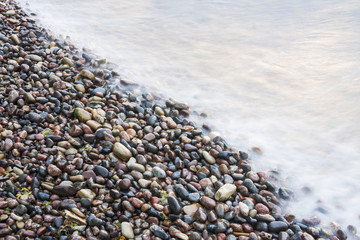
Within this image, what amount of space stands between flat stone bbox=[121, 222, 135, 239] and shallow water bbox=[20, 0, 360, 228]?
1.36 m

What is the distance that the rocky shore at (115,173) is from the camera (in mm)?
2152

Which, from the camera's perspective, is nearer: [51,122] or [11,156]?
[11,156]

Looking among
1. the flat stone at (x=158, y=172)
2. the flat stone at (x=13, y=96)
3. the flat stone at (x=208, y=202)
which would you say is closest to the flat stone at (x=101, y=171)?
the flat stone at (x=158, y=172)

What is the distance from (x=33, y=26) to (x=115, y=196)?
3405mm

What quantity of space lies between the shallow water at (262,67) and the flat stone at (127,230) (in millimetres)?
1357

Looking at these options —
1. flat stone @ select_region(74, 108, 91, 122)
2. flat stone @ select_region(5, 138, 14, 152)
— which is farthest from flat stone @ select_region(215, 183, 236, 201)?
flat stone @ select_region(5, 138, 14, 152)

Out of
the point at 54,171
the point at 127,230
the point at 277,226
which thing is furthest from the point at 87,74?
the point at 277,226

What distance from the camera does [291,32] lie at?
223 inches

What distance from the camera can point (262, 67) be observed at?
4.72 metres

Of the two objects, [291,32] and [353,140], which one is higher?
[291,32]

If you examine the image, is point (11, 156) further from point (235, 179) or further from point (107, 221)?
point (235, 179)

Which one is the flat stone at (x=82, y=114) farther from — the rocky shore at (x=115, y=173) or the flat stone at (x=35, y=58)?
the flat stone at (x=35, y=58)

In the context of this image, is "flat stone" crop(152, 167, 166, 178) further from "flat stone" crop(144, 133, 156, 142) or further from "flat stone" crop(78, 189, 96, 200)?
"flat stone" crop(78, 189, 96, 200)

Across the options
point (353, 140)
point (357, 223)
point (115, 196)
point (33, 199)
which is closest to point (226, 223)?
point (115, 196)
